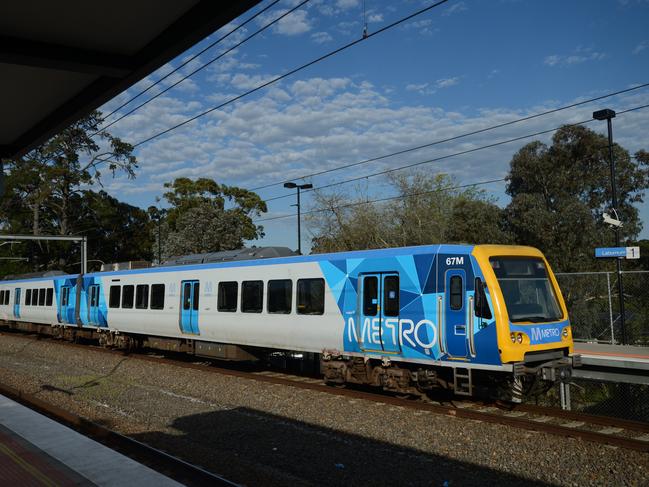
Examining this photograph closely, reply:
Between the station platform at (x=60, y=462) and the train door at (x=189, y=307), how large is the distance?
8.55 m

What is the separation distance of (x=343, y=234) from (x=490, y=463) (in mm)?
26967

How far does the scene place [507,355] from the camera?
9656 millimetres

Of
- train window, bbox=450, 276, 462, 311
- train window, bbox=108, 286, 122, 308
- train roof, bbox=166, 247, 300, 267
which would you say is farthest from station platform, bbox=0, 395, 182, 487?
train window, bbox=108, 286, 122, 308

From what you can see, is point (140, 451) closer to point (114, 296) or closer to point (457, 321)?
point (457, 321)

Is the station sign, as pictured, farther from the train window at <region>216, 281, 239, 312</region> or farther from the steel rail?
the steel rail

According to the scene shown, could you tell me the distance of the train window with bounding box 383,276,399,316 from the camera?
11.2 m

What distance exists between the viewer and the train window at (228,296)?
15258 millimetres

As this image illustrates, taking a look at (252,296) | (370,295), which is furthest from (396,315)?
(252,296)

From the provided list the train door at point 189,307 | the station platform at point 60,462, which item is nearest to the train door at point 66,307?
the train door at point 189,307

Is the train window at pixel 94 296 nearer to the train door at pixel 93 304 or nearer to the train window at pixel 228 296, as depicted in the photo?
the train door at pixel 93 304

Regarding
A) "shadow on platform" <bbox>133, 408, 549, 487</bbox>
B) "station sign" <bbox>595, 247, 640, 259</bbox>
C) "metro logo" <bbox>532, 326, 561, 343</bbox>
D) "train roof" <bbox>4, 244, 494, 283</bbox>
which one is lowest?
"shadow on platform" <bbox>133, 408, 549, 487</bbox>

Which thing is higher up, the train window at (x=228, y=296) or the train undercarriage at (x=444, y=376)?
the train window at (x=228, y=296)

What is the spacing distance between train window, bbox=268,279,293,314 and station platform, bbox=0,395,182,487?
634 cm

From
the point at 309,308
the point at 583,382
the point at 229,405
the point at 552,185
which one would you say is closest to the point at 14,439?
the point at 229,405
